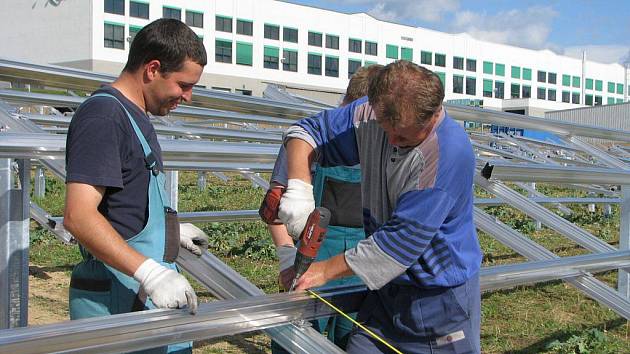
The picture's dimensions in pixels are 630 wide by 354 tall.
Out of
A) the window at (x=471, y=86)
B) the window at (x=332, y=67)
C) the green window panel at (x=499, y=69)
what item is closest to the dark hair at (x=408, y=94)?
the window at (x=332, y=67)

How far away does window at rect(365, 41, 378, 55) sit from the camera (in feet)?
186

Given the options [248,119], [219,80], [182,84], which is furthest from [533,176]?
[219,80]

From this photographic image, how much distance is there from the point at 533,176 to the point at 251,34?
48.5 m

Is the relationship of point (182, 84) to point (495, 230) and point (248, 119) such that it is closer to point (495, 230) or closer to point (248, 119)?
point (495, 230)

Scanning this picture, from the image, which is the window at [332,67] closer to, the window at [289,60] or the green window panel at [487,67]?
the window at [289,60]

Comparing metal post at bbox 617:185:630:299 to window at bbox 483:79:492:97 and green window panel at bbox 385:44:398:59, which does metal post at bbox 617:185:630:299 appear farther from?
window at bbox 483:79:492:97

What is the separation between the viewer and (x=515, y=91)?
221 ft

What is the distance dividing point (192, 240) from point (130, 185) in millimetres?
438

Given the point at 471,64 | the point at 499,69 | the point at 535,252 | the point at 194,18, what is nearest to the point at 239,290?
the point at 535,252

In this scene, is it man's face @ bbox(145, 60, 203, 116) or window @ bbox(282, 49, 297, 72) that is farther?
window @ bbox(282, 49, 297, 72)

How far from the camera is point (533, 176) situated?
3383 mm

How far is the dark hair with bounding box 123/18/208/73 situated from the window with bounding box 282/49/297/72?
50.6m

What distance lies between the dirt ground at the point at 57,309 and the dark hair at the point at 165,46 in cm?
246

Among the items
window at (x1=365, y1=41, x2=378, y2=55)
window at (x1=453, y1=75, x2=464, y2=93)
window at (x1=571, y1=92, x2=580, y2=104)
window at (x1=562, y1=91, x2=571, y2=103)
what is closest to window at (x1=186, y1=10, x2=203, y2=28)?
window at (x1=365, y1=41, x2=378, y2=55)
